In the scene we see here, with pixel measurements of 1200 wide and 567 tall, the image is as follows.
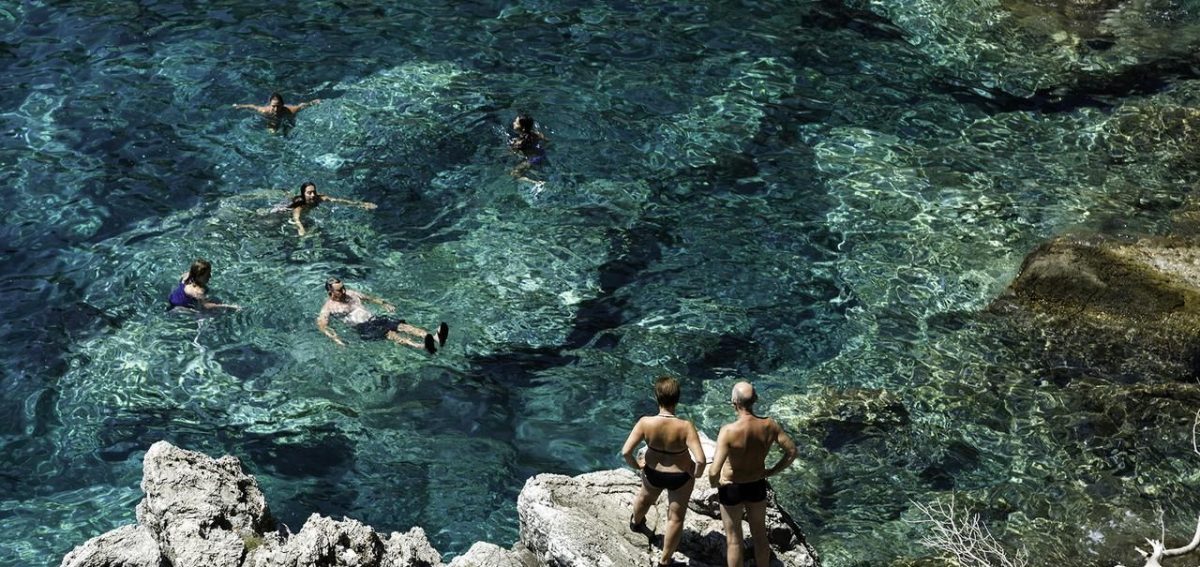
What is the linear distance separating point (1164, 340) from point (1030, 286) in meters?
1.72

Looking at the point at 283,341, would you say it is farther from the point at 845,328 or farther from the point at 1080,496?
the point at 1080,496

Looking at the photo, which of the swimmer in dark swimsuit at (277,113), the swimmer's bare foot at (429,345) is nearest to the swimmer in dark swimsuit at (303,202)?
the swimmer in dark swimsuit at (277,113)

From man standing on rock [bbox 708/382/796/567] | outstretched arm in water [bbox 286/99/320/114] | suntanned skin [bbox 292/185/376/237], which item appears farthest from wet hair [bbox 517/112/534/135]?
man standing on rock [bbox 708/382/796/567]

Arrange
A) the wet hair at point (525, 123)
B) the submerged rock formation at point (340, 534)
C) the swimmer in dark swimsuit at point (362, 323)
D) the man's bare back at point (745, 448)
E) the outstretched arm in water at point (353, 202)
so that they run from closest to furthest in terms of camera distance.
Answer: the submerged rock formation at point (340, 534) → the man's bare back at point (745, 448) → the swimmer in dark swimsuit at point (362, 323) → the outstretched arm in water at point (353, 202) → the wet hair at point (525, 123)

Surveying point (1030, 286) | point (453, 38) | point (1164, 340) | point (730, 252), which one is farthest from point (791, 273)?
point (453, 38)

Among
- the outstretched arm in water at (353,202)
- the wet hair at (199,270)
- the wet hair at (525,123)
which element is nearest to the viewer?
the wet hair at (199,270)

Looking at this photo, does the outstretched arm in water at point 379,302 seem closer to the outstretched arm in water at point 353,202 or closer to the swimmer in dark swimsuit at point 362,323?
the swimmer in dark swimsuit at point 362,323

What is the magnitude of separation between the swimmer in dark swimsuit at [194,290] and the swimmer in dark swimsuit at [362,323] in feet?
4.99

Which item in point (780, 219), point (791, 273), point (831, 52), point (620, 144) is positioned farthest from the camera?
point (831, 52)

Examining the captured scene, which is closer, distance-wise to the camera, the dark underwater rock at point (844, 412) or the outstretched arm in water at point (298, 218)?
the dark underwater rock at point (844, 412)

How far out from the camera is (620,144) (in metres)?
18.7

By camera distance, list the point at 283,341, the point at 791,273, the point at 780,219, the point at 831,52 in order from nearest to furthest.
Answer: the point at 283,341 < the point at 791,273 < the point at 780,219 < the point at 831,52

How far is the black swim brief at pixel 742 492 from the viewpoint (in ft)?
30.1

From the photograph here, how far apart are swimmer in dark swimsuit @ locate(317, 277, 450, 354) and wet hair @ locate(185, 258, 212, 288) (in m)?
1.53
